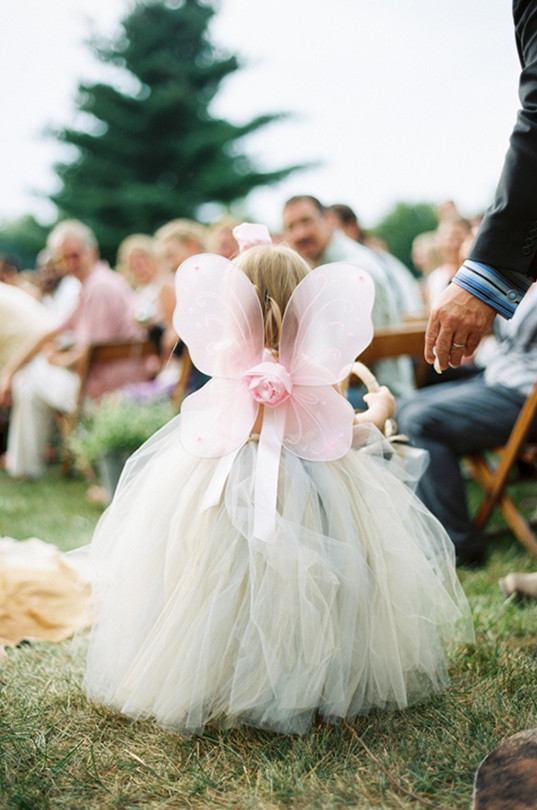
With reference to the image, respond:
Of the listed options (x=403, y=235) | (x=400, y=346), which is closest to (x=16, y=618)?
(x=400, y=346)

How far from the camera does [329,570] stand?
2189 mm

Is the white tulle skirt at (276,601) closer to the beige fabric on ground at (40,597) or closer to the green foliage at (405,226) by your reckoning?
the beige fabric on ground at (40,597)

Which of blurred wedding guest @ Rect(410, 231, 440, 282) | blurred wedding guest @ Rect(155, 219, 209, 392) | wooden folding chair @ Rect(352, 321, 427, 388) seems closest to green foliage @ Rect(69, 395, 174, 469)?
blurred wedding guest @ Rect(155, 219, 209, 392)

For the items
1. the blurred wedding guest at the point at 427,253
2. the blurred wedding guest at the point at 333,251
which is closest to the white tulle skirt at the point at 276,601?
the blurred wedding guest at the point at 333,251

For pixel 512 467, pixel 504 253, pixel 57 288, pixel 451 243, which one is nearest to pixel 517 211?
pixel 504 253

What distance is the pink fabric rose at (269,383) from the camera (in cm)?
230

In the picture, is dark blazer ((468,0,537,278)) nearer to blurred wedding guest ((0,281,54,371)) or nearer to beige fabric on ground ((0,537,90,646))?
beige fabric on ground ((0,537,90,646))

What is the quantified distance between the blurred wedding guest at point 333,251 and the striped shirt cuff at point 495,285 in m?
2.67

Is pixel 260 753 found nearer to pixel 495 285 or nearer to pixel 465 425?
pixel 495 285

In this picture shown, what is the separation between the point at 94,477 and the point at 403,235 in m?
44.3

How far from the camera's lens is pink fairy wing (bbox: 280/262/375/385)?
2344mm

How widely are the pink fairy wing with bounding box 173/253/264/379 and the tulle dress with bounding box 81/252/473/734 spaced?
0.02 m

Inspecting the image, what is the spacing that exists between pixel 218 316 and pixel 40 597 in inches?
69.0

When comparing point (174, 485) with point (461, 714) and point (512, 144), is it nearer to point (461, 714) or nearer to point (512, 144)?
point (461, 714)
